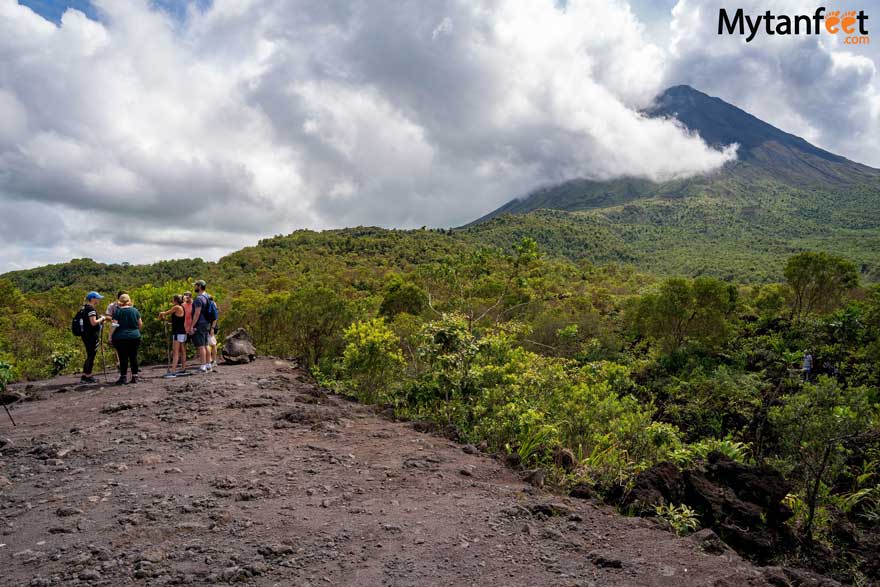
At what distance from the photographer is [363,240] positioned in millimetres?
82688

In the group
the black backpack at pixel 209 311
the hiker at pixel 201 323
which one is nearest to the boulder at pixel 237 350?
the hiker at pixel 201 323

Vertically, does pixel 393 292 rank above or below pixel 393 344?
above

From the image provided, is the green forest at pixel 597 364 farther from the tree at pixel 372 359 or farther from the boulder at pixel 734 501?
the boulder at pixel 734 501

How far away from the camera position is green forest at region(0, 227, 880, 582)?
5598mm

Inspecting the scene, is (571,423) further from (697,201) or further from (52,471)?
(697,201)

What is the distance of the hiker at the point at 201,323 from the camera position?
8109 millimetres

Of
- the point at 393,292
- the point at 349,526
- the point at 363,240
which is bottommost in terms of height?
the point at 349,526

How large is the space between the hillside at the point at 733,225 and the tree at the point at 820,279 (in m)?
47.7

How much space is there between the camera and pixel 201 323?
8.28 m

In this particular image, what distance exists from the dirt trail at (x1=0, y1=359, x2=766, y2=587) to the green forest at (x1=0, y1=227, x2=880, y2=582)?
792 mm

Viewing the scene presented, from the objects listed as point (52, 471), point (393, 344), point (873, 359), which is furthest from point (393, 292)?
point (52, 471)

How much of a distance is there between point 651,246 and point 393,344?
120 meters

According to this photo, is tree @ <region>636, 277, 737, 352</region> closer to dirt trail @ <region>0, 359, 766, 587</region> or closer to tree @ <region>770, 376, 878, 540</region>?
tree @ <region>770, 376, 878, 540</region>

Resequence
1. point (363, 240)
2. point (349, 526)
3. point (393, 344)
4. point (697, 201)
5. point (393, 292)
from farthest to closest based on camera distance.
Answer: point (697, 201) < point (363, 240) < point (393, 292) < point (393, 344) < point (349, 526)
